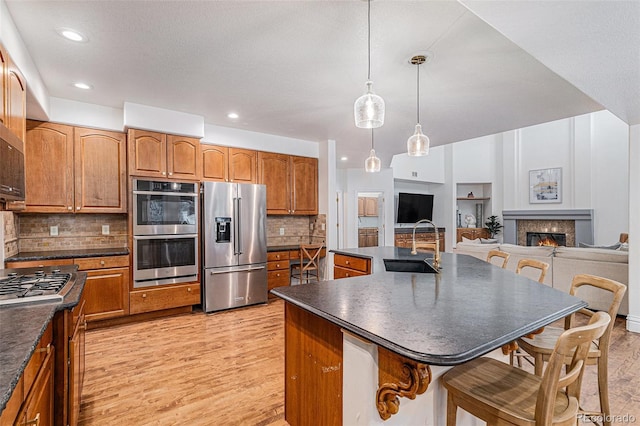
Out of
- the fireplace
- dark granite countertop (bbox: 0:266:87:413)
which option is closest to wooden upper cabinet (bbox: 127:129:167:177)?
dark granite countertop (bbox: 0:266:87:413)

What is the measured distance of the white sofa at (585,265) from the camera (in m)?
3.74

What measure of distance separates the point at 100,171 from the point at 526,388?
14.3ft

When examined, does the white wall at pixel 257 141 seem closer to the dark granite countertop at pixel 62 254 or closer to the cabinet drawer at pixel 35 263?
the dark granite countertop at pixel 62 254

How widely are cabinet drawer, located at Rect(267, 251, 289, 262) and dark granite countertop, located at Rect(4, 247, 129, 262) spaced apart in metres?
1.84

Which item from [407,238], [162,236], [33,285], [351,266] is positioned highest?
[162,236]

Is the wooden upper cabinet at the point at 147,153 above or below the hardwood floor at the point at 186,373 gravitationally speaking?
above

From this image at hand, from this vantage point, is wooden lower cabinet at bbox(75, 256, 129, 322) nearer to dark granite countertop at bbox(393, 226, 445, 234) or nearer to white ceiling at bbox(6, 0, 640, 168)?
white ceiling at bbox(6, 0, 640, 168)

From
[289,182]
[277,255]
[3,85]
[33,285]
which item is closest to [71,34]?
[3,85]

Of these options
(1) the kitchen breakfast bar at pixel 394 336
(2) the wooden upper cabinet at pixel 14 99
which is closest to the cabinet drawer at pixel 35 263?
(2) the wooden upper cabinet at pixel 14 99

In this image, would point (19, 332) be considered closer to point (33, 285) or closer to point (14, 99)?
point (33, 285)

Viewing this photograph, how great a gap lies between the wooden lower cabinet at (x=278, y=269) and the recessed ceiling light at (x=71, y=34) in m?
3.20

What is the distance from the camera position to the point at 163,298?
3.84m

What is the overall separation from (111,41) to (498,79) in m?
3.27

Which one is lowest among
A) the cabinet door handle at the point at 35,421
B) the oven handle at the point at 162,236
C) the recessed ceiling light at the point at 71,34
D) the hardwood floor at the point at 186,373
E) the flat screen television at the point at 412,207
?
the hardwood floor at the point at 186,373
